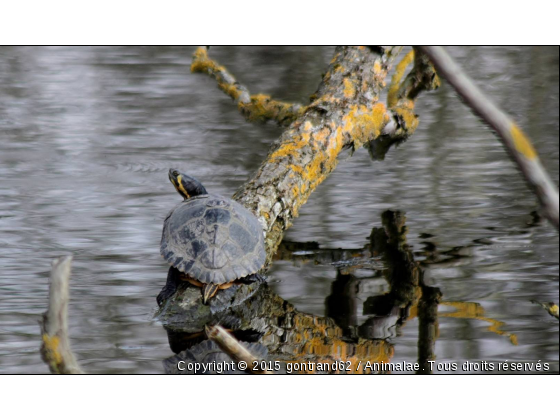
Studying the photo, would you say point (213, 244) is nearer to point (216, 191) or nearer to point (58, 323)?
point (58, 323)

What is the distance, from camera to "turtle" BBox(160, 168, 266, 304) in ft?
10.6

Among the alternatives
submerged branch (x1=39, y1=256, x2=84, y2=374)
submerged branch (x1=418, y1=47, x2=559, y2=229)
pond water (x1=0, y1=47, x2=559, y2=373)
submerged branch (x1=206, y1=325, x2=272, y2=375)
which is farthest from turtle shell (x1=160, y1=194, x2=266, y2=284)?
submerged branch (x1=418, y1=47, x2=559, y2=229)

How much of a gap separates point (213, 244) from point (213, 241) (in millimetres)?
17

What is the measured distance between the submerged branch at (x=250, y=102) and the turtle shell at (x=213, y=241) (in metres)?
2.26

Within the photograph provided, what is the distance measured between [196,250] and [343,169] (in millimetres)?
3030

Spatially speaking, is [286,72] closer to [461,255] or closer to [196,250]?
[461,255]

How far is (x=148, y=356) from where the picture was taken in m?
2.90

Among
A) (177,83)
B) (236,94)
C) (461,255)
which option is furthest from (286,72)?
(461,255)

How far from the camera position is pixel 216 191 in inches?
209

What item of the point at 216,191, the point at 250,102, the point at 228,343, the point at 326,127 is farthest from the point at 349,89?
the point at 228,343

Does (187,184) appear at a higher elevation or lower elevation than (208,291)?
higher

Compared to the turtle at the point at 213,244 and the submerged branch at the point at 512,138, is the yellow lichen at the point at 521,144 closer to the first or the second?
the submerged branch at the point at 512,138

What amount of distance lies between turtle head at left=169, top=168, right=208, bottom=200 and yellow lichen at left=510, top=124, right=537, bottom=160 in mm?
2951

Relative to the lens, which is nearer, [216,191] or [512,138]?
[512,138]
